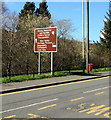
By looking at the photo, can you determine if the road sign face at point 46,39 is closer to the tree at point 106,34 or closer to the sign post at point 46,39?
the sign post at point 46,39

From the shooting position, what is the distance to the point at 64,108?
24.5 feet

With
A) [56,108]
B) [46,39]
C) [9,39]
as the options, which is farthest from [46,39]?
[56,108]

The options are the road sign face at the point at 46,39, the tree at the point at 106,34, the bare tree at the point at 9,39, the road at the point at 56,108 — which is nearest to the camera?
the road at the point at 56,108

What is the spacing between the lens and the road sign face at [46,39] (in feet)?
59.4

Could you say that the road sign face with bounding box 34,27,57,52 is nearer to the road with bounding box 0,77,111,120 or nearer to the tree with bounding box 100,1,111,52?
the road with bounding box 0,77,111,120

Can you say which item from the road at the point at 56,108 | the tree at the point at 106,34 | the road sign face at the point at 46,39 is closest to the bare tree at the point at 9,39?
the road sign face at the point at 46,39

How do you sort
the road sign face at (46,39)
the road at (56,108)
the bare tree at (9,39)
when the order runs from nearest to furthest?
the road at (56,108), the road sign face at (46,39), the bare tree at (9,39)

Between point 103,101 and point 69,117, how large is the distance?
2.79 metres

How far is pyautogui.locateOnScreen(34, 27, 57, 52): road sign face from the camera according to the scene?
18094mm

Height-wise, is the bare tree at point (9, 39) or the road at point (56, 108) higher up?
the bare tree at point (9, 39)

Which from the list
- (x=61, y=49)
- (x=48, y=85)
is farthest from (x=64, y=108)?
(x=61, y=49)

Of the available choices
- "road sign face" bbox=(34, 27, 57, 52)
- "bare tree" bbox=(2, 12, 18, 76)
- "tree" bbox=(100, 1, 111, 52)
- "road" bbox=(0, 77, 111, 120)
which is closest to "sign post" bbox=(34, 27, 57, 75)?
"road sign face" bbox=(34, 27, 57, 52)

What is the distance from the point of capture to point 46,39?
60.2 ft

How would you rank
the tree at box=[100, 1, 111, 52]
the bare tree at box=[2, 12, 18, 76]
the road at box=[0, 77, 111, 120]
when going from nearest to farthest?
1. the road at box=[0, 77, 111, 120]
2. the bare tree at box=[2, 12, 18, 76]
3. the tree at box=[100, 1, 111, 52]
